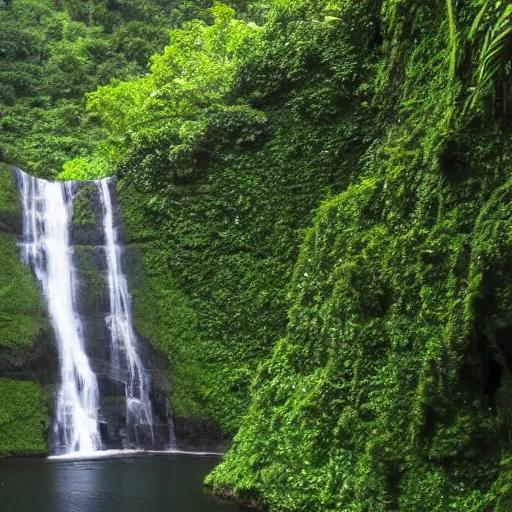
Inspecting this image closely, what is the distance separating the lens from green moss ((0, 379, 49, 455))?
15062mm

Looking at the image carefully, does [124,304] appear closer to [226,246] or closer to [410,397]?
[226,246]

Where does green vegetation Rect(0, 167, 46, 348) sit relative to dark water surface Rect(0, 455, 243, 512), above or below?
above

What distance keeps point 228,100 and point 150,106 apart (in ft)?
10.3

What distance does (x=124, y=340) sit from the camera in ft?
56.7

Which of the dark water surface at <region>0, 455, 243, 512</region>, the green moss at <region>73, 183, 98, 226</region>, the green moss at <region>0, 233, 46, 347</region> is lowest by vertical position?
the dark water surface at <region>0, 455, 243, 512</region>

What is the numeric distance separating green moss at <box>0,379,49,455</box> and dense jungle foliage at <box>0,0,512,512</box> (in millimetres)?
2895

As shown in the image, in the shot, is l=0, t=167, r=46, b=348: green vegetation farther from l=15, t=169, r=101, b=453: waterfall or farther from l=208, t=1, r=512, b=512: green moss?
l=208, t=1, r=512, b=512: green moss

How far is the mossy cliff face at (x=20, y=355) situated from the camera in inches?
600

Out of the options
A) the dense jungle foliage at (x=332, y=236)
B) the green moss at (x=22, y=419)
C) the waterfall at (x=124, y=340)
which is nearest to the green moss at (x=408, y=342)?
the dense jungle foliage at (x=332, y=236)

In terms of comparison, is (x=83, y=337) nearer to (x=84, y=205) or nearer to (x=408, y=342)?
(x=84, y=205)

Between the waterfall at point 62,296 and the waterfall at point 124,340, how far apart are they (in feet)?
2.31

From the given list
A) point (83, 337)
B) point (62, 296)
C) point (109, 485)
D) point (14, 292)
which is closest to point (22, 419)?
point (83, 337)

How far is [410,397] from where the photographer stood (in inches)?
363

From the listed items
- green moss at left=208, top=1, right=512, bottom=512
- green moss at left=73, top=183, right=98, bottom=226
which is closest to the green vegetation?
green moss at left=73, top=183, right=98, bottom=226
